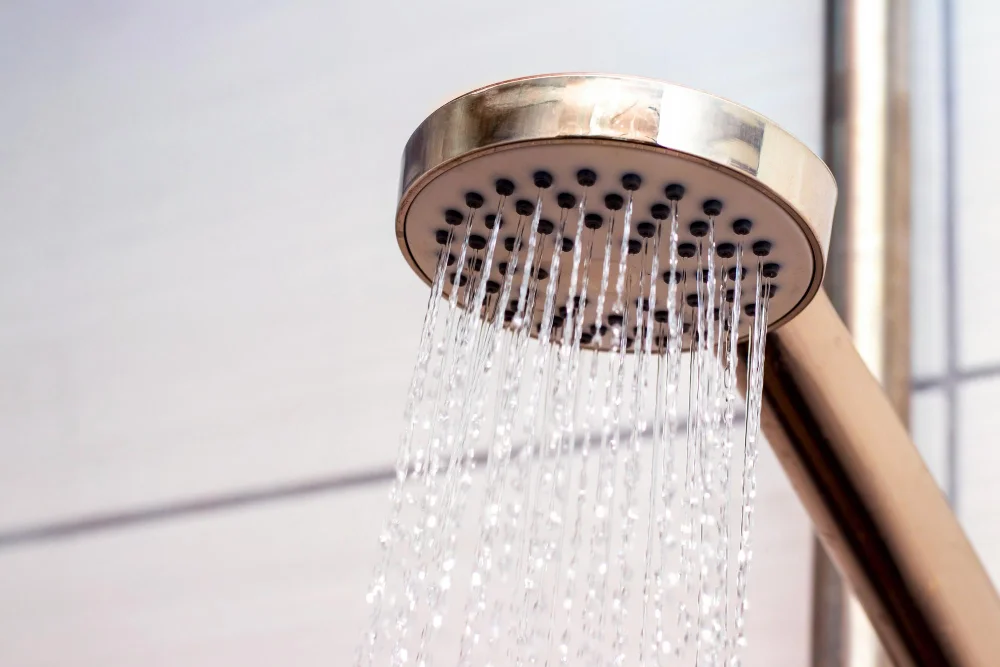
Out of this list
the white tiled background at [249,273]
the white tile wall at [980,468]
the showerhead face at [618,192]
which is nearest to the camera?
the showerhead face at [618,192]

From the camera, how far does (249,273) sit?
0.94m

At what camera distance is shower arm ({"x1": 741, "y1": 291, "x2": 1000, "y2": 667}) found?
0.44m

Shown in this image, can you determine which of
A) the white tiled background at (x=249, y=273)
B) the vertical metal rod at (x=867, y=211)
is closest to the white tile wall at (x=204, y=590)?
the white tiled background at (x=249, y=273)

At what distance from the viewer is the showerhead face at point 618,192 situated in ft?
1.25

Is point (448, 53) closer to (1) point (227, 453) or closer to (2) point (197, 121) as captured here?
(2) point (197, 121)

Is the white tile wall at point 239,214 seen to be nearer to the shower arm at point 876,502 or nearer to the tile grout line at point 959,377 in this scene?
the tile grout line at point 959,377

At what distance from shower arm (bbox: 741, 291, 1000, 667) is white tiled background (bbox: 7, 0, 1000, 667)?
0.72 feet

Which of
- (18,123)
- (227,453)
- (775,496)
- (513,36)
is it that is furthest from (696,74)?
(18,123)

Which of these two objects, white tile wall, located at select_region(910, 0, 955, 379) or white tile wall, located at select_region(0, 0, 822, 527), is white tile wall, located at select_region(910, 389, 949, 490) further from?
white tile wall, located at select_region(0, 0, 822, 527)

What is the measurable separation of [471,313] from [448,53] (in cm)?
52

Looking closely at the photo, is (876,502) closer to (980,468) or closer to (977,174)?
(980,468)

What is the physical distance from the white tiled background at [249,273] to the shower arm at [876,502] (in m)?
0.22

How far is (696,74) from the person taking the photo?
831mm

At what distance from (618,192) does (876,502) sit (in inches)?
5.7
